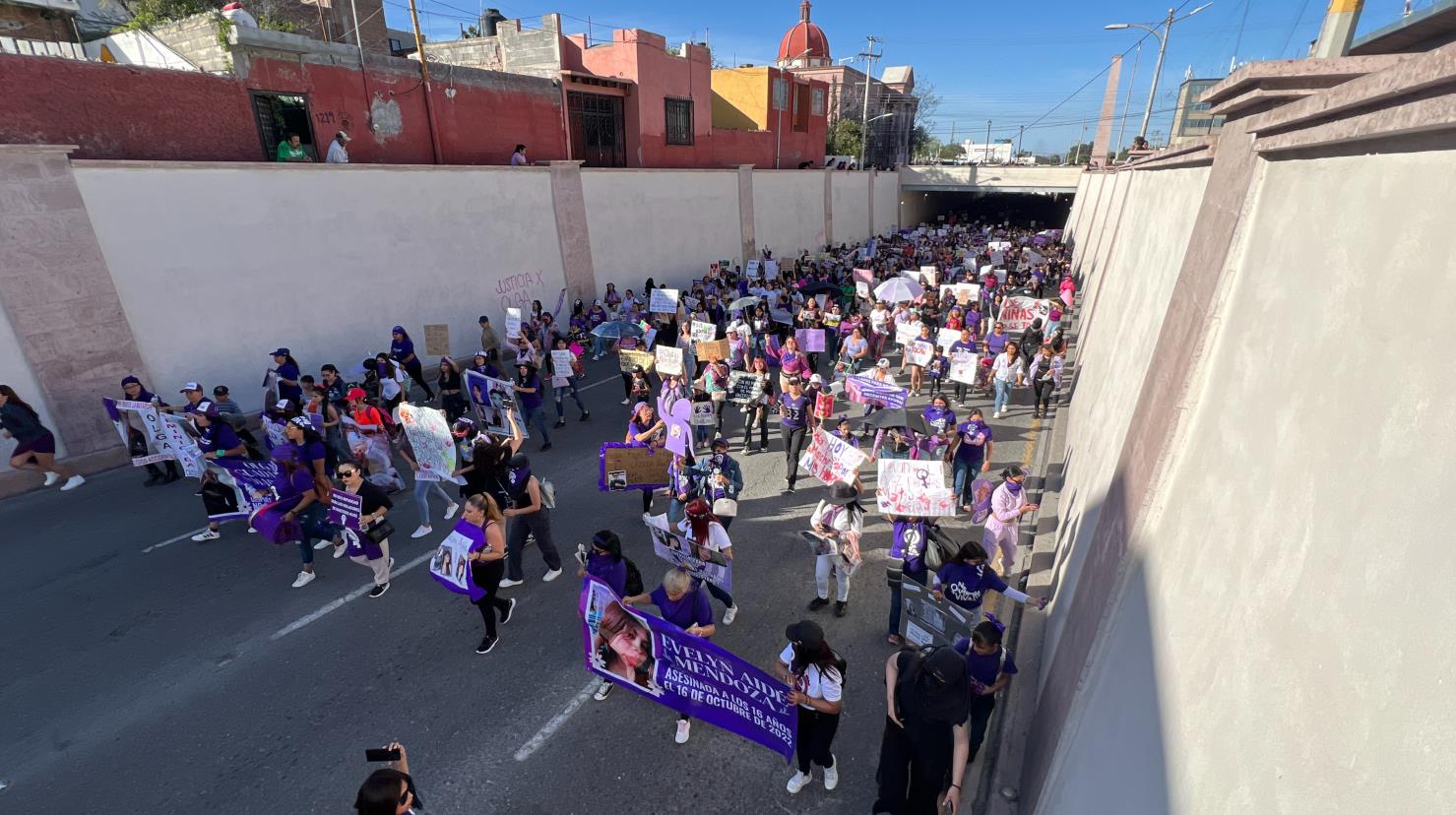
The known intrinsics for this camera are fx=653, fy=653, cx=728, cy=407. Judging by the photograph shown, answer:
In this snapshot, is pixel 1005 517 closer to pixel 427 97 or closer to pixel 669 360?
pixel 669 360

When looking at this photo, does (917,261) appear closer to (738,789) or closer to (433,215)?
(433,215)

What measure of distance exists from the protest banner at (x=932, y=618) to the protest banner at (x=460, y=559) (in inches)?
149

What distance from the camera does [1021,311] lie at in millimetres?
13828

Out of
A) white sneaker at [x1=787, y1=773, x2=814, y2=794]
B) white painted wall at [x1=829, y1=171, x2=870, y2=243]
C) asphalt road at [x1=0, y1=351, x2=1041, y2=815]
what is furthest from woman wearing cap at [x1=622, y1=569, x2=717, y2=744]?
white painted wall at [x1=829, y1=171, x2=870, y2=243]

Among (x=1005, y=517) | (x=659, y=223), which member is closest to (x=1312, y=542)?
(x=1005, y=517)

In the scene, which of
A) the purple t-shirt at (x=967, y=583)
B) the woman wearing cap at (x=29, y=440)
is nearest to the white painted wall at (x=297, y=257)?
the woman wearing cap at (x=29, y=440)

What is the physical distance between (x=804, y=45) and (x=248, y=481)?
62209 mm

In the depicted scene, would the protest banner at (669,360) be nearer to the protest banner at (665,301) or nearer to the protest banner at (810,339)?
the protest banner at (810,339)

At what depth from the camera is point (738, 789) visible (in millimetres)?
4980

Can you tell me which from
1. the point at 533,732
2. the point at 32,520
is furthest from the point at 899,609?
the point at 32,520

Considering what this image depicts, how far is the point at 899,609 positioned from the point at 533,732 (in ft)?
11.4

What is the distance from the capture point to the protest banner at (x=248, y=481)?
786 centimetres

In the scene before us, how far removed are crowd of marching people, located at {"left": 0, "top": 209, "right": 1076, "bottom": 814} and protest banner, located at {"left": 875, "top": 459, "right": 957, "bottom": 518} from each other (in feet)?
0.33

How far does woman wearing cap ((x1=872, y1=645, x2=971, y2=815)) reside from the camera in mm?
3789
